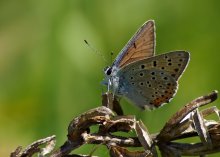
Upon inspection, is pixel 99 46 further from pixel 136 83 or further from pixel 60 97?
pixel 136 83

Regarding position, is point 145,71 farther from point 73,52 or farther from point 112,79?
point 73,52

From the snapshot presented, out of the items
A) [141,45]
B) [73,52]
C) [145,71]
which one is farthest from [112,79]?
[73,52]

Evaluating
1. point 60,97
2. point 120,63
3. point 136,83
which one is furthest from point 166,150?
point 60,97

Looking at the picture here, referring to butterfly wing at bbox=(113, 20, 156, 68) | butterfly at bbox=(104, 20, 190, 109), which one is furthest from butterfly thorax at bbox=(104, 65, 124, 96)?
butterfly wing at bbox=(113, 20, 156, 68)

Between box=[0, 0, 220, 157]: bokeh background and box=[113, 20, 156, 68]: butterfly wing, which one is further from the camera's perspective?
box=[0, 0, 220, 157]: bokeh background

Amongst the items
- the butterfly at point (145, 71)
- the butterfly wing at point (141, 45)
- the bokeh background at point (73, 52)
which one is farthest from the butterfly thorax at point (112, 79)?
the bokeh background at point (73, 52)

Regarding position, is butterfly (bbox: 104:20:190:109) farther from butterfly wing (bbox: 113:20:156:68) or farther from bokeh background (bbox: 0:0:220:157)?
bokeh background (bbox: 0:0:220:157)

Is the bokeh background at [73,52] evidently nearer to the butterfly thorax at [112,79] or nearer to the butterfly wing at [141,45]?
the butterfly thorax at [112,79]
